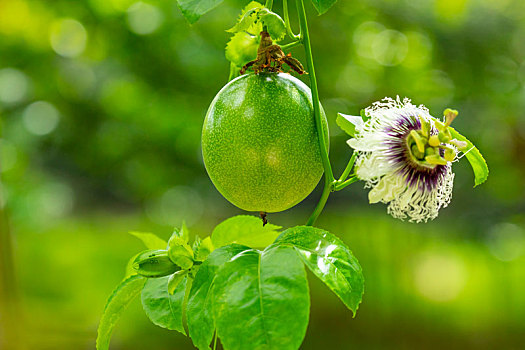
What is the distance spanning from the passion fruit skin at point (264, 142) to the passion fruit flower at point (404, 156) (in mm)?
61

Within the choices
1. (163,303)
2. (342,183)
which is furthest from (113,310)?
(342,183)

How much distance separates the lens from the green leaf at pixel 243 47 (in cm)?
65

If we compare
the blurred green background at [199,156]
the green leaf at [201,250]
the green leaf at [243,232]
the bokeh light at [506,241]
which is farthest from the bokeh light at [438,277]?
the green leaf at [201,250]

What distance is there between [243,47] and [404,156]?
248mm

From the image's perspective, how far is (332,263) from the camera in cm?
48

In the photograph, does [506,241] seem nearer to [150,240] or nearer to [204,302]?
[150,240]

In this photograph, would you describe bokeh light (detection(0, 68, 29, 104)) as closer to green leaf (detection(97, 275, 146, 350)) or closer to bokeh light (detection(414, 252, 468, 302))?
green leaf (detection(97, 275, 146, 350))

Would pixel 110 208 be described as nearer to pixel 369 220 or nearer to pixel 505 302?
pixel 369 220

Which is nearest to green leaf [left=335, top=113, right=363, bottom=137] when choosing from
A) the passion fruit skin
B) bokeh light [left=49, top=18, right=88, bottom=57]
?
the passion fruit skin

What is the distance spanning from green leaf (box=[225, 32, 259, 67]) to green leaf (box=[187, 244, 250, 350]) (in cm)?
26

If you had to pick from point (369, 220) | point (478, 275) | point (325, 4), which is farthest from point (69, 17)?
point (478, 275)

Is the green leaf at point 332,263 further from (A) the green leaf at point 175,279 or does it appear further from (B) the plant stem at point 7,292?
(B) the plant stem at point 7,292

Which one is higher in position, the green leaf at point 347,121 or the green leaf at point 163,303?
the green leaf at point 347,121

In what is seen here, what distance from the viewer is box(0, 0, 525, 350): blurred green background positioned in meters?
2.12
